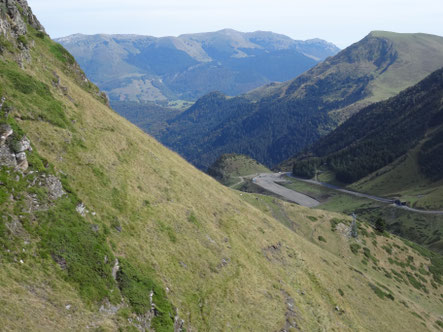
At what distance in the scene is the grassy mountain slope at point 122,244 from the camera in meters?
23.5

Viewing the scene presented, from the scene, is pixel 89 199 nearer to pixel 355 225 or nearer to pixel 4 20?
pixel 4 20

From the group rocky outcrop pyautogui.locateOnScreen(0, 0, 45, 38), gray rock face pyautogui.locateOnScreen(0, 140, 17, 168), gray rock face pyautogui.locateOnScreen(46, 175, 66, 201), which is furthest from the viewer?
rocky outcrop pyautogui.locateOnScreen(0, 0, 45, 38)

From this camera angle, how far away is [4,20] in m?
43.1

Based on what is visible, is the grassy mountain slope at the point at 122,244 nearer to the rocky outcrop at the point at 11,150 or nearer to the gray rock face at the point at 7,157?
the rocky outcrop at the point at 11,150

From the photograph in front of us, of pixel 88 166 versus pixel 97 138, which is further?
pixel 97 138

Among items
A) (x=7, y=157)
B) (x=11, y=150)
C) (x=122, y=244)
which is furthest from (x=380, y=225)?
(x=7, y=157)

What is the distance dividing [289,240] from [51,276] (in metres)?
47.6

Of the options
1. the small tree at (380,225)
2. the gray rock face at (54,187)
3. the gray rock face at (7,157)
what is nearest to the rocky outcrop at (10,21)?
the gray rock face at (7,157)

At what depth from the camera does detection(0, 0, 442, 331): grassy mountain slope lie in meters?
23.5

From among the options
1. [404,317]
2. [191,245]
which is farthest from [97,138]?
[404,317]

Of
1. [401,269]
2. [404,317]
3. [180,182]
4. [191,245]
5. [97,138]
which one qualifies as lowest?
[401,269]

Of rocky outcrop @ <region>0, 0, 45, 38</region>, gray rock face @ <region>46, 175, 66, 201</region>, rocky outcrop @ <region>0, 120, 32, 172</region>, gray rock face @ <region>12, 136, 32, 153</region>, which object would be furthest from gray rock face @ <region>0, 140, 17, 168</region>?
rocky outcrop @ <region>0, 0, 45, 38</region>

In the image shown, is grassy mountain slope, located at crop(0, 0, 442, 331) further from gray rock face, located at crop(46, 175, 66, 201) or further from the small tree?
the small tree

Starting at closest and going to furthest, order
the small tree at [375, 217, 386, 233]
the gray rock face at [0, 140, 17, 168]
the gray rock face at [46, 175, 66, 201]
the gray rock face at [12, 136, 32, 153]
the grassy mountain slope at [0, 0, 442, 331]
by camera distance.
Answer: the grassy mountain slope at [0, 0, 442, 331] → the gray rock face at [0, 140, 17, 168] → the gray rock face at [12, 136, 32, 153] → the gray rock face at [46, 175, 66, 201] → the small tree at [375, 217, 386, 233]
